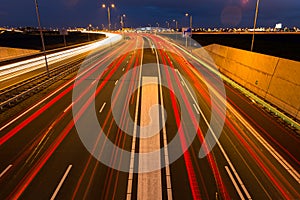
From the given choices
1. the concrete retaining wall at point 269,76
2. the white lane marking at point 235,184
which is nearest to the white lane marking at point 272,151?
the white lane marking at point 235,184

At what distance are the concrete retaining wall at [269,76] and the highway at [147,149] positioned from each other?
5.49 ft

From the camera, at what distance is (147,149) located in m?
13.4

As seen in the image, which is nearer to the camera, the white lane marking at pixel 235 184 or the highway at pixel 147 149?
the white lane marking at pixel 235 184

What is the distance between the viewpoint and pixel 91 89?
84.0 feet

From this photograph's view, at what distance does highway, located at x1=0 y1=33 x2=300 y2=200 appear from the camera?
10266mm

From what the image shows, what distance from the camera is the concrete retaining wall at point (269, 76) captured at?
1723 cm

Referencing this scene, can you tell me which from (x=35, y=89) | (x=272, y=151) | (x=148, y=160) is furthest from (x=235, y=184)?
(x=35, y=89)

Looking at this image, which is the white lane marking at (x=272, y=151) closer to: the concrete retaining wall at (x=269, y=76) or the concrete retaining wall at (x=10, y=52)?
the concrete retaining wall at (x=269, y=76)

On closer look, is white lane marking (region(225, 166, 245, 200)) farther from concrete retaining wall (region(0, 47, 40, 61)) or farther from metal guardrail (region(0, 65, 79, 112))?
concrete retaining wall (region(0, 47, 40, 61))

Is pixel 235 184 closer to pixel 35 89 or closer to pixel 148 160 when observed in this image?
pixel 148 160

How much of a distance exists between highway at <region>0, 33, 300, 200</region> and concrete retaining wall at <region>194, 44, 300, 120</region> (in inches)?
65.9

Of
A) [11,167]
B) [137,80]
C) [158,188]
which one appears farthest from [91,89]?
[158,188]

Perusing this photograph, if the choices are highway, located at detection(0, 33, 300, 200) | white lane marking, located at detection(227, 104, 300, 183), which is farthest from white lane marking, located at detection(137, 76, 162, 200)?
white lane marking, located at detection(227, 104, 300, 183)

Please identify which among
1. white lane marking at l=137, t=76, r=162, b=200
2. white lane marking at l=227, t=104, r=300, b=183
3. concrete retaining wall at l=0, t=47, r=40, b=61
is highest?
concrete retaining wall at l=0, t=47, r=40, b=61
